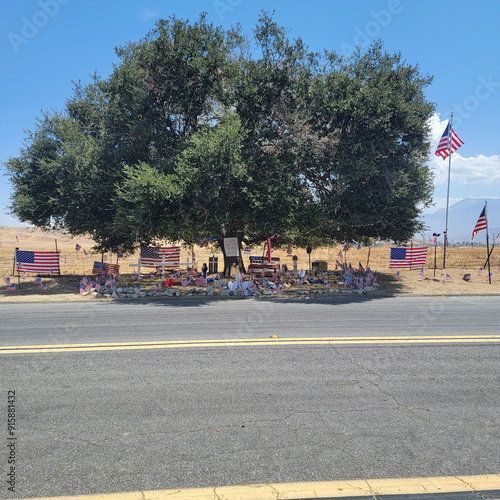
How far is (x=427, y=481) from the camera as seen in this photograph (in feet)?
10.1

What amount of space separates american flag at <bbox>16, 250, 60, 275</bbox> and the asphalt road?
12.6 meters

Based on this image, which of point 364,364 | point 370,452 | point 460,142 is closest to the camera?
point 370,452

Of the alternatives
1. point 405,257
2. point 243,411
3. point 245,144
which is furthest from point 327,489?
point 405,257

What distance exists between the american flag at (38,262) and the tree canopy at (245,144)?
2234 mm

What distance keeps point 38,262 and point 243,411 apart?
18922mm

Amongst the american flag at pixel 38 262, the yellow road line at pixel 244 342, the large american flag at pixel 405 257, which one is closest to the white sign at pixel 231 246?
the large american flag at pixel 405 257

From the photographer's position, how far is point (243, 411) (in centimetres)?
423

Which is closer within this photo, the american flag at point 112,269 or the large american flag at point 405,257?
the american flag at point 112,269

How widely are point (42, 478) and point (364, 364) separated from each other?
451 cm

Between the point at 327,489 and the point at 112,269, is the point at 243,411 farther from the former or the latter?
the point at 112,269

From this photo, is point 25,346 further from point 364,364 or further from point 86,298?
point 86,298

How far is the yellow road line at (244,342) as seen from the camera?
21.7 feet

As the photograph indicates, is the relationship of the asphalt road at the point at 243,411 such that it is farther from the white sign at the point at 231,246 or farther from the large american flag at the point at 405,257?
the large american flag at the point at 405,257

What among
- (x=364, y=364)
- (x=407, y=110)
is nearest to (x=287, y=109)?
(x=407, y=110)
